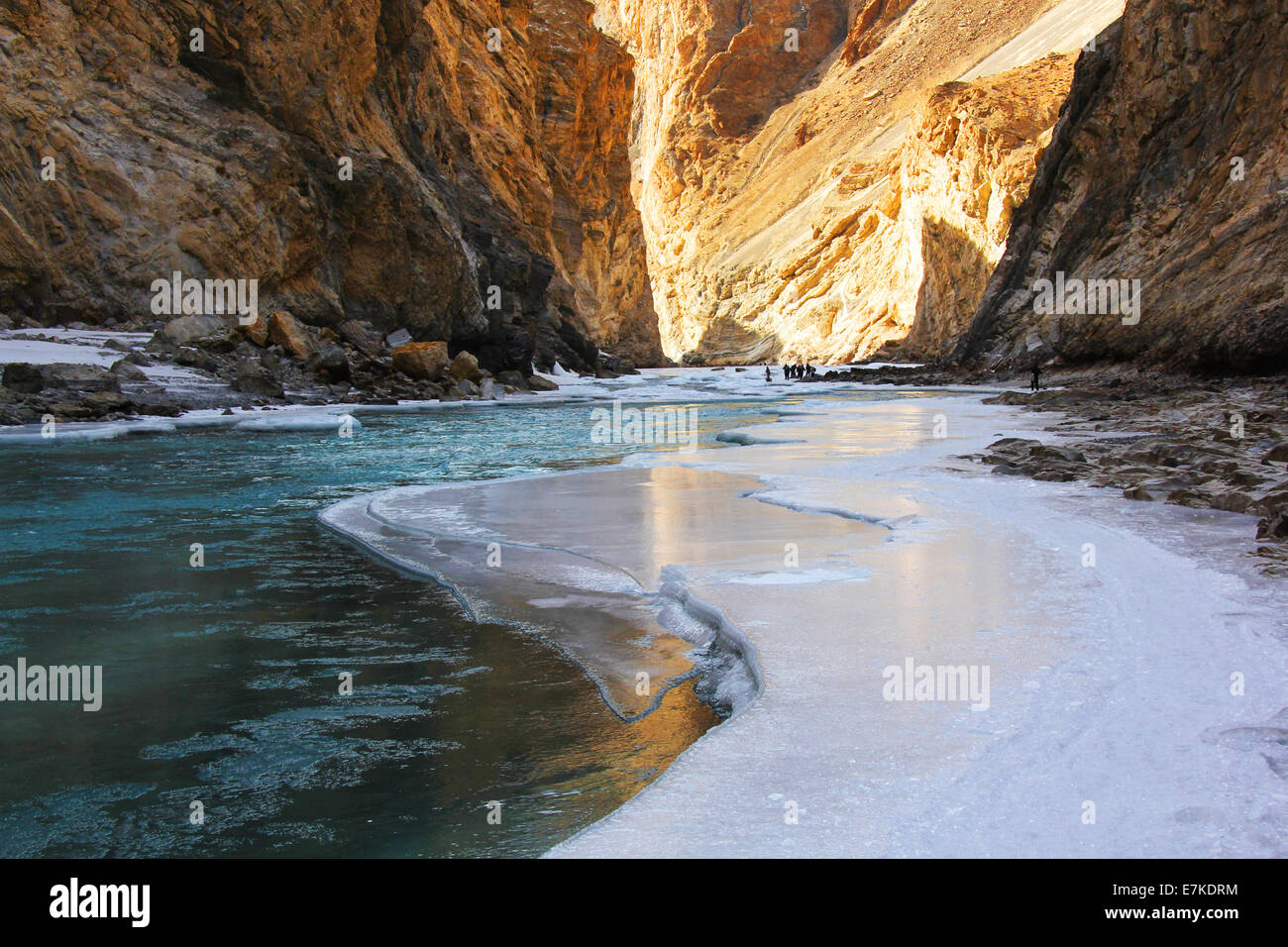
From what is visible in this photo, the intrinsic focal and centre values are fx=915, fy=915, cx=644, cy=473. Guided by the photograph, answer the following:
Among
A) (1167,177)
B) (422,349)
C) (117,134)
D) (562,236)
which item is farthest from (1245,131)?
(562,236)

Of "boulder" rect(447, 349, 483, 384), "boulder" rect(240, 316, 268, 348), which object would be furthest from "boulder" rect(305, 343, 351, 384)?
"boulder" rect(447, 349, 483, 384)

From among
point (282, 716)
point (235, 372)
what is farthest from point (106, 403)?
point (282, 716)

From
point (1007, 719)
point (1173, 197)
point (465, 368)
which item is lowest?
point (1007, 719)

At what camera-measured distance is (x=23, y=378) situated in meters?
13.9

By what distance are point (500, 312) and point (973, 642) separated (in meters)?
30.5

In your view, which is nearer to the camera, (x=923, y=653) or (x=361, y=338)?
(x=923, y=653)

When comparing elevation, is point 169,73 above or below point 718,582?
above

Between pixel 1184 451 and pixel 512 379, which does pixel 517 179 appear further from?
pixel 1184 451

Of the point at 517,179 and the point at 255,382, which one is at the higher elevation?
the point at 517,179

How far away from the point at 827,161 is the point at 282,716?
283 feet

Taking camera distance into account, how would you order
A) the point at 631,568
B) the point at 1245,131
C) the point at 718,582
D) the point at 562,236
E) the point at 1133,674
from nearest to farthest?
the point at 1133,674
the point at 718,582
the point at 631,568
the point at 1245,131
the point at 562,236

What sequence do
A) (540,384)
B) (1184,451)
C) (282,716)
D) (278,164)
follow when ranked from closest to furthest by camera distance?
(282,716)
(1184,451)
(278,164)
(540,384)

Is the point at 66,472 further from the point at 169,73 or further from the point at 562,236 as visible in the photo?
the point at 562,236

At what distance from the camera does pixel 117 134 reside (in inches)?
803
